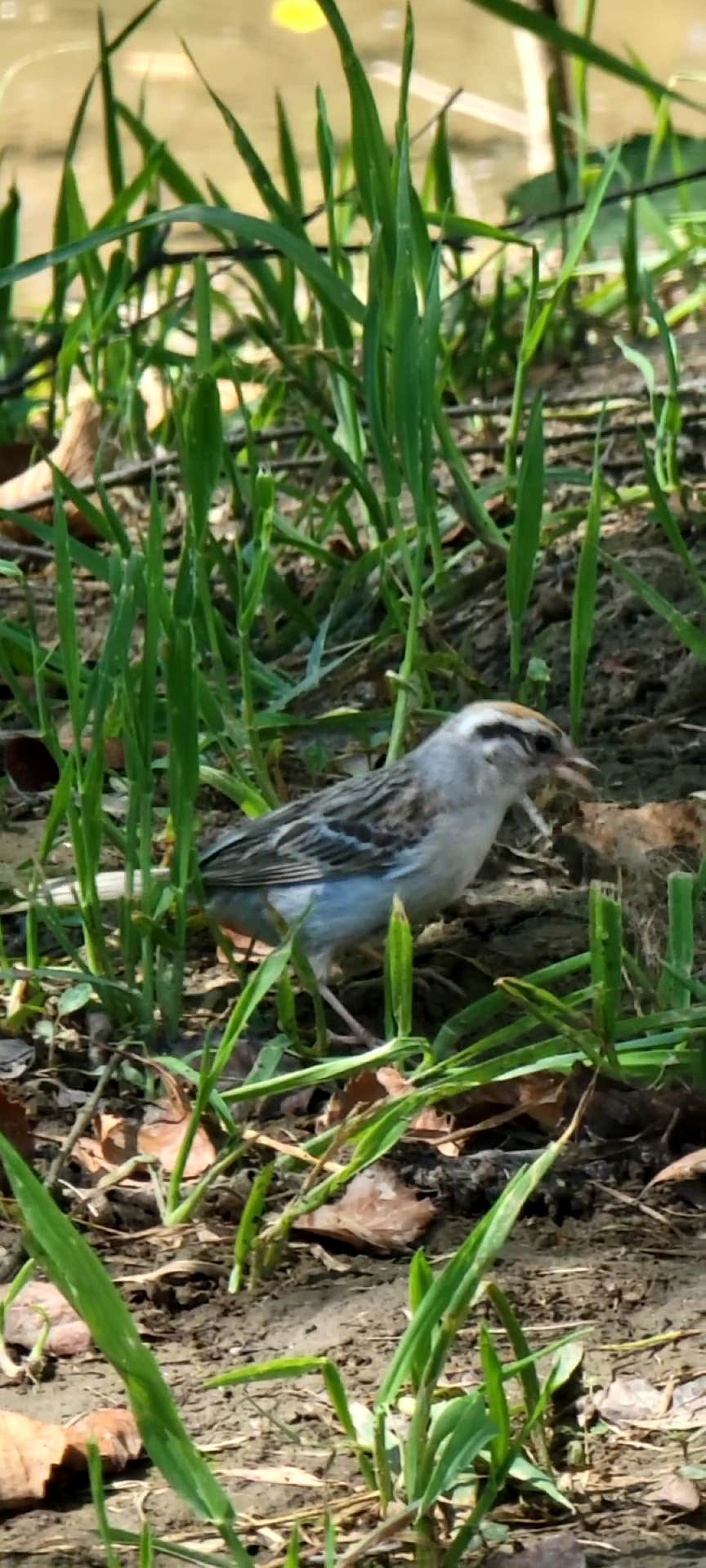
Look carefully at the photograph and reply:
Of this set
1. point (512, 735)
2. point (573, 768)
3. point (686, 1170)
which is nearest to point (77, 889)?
point (512, 735)

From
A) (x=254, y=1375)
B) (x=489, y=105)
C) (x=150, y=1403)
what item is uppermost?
(x=489, y=105)

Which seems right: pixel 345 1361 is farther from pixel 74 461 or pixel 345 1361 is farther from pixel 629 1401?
pixel 74 461

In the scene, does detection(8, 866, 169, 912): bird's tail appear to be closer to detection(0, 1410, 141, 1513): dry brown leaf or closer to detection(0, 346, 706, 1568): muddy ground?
detection(0, 346, 706, 1568): muddy ground

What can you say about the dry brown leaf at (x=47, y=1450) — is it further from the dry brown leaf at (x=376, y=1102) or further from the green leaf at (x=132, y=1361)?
the dry brown leaf at (x=376, y=1102)

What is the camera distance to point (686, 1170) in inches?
133

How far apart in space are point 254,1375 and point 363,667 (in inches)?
107

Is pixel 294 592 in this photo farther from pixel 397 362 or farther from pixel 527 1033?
pixel 527 1033

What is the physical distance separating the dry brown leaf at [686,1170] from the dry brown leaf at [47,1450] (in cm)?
96

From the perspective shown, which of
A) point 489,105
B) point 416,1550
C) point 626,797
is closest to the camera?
point 416,1550

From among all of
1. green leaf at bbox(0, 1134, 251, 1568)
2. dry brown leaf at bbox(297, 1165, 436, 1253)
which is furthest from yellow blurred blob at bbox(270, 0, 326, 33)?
green leaf at bbox(0, 1134, 251, 1568)

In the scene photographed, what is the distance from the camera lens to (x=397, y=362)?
4.14m

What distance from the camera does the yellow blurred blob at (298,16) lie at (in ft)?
35.2

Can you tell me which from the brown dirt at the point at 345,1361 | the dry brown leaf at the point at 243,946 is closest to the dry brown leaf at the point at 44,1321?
the brown dirt at the point at 345,1361

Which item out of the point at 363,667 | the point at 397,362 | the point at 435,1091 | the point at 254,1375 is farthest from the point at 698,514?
the point at 254,1375
